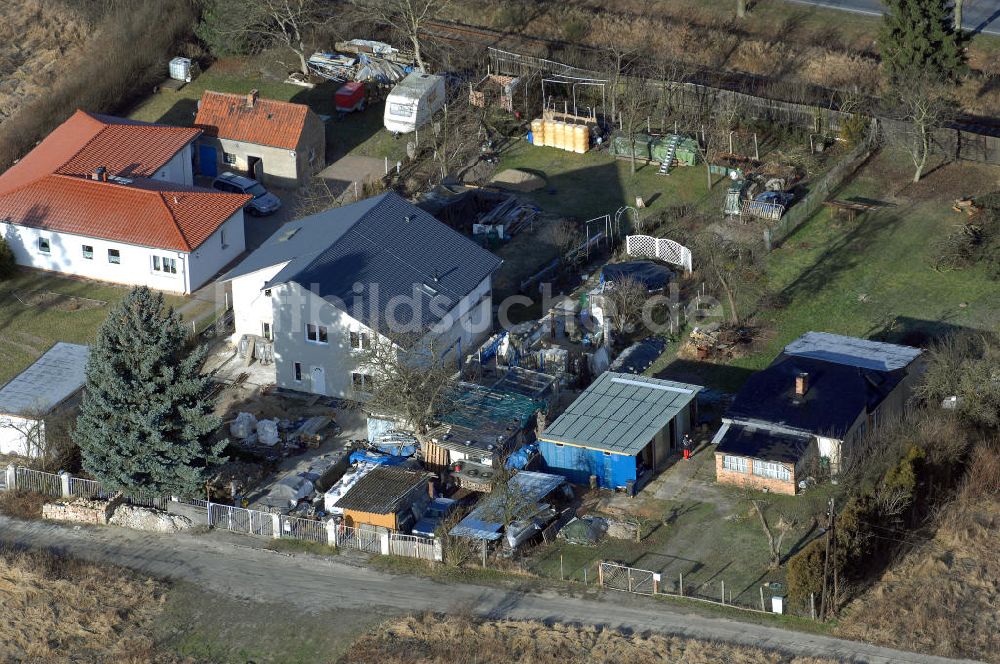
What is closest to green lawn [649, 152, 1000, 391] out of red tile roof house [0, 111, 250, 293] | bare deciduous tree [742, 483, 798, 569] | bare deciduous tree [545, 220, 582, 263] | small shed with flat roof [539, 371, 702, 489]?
small shed with flat roof [539, 371, 702, 489]

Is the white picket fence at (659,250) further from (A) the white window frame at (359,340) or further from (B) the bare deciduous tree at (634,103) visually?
(A) the white window frame at (359,340)

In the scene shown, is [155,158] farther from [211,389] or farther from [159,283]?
[211,389]

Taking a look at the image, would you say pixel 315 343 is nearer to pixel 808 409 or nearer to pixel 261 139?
pixel 808 409

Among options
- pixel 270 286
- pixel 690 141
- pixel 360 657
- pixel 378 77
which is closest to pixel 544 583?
pixel 360 657

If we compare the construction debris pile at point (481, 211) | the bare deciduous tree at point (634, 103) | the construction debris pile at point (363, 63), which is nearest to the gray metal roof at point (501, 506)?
the construction debris pile at point (481, 211)

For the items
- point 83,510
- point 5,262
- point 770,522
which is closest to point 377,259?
point 83,510

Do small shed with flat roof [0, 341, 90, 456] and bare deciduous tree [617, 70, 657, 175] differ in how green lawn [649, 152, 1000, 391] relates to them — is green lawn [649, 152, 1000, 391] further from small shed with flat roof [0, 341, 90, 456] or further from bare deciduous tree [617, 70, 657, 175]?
small shed with flat roof [0, 341, 90, 456]
